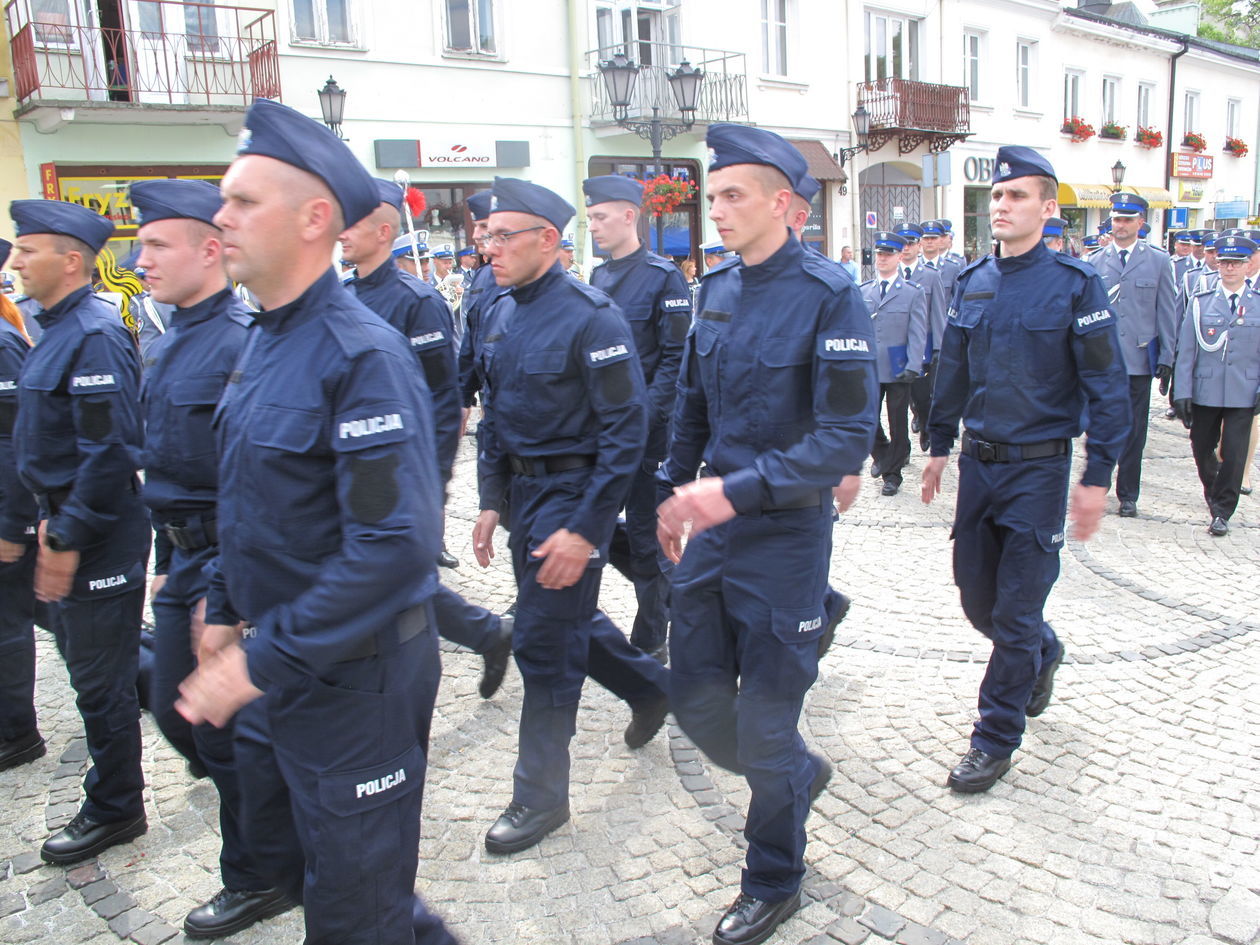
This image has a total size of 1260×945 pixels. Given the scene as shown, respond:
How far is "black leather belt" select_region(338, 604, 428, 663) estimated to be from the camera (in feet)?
7.10

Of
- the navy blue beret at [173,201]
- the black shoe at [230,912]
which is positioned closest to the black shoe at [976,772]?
the black shoe at [230,912]

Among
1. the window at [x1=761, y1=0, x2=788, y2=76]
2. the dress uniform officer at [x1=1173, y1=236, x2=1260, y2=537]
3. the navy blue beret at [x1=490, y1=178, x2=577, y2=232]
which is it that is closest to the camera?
the navy blue beret at [x1=490, y1=178, x2=577, y2=232]

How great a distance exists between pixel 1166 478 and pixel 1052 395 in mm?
6152

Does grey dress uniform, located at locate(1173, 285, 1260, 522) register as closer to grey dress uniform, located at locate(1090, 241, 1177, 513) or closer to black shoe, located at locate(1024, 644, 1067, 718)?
grey dress uniform, located at locate(1090, 241, 1177, 513)

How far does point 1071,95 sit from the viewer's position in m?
29.6

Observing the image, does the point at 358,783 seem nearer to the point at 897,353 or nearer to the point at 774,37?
the point at 897,353

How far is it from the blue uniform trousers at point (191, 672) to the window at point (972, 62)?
2715 cm

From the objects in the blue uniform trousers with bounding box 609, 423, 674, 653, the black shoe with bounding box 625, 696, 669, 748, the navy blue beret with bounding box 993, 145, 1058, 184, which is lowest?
the black shoe with bounding box 625, 696, 669, 748

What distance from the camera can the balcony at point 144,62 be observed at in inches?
525

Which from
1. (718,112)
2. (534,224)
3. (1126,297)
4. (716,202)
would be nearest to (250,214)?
(716,202)

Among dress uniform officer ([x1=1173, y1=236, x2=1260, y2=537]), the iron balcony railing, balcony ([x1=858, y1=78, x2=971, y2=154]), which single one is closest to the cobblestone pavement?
dress uniform officer ([x1=1173, y1=236, x2=1260, y2=537])

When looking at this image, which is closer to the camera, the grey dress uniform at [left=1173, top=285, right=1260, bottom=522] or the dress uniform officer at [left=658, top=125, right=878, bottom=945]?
the dress uniform officer at [left=658, top=125, right=878, bottom=945]

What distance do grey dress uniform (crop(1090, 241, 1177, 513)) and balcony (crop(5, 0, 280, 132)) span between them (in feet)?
37.9

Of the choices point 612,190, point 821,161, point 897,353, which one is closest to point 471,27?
point 821,161
